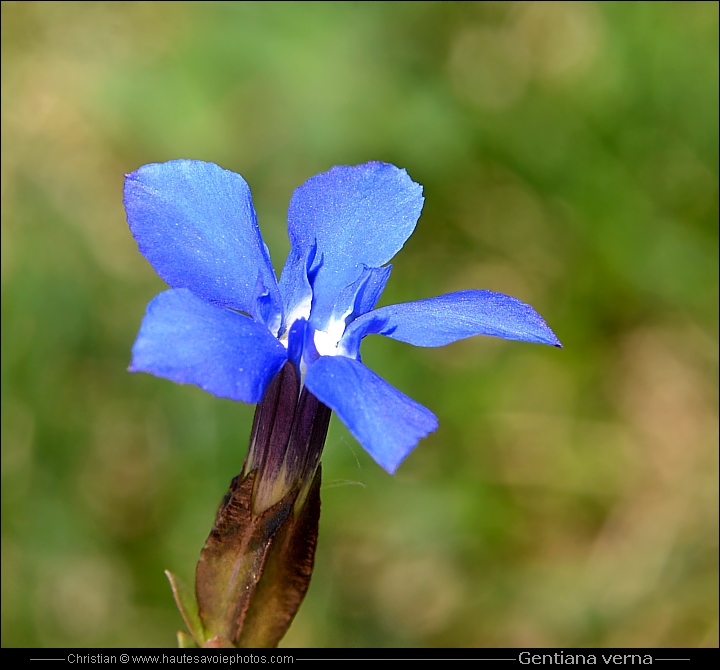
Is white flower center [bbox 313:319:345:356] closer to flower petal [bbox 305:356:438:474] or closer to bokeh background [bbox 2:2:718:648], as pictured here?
flower petal [bbox 305:356:438:474]

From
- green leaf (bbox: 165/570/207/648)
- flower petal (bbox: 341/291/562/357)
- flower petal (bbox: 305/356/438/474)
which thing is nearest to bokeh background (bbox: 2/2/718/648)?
green leaf (bbox: 165/570/207/648)

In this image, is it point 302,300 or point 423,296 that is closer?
point 302,300

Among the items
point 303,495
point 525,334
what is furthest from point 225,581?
point 525,334

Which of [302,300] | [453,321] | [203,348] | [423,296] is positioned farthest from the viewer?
[423,296]

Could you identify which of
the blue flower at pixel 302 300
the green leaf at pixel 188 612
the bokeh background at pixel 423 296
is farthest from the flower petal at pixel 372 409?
the bokeh background at pixel 423 296

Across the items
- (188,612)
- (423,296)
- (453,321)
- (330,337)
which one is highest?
(453,321)

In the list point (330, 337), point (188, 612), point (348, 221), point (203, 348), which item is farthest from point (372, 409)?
point (188, 612)

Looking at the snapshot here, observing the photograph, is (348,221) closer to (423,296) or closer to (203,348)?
(203,348)
